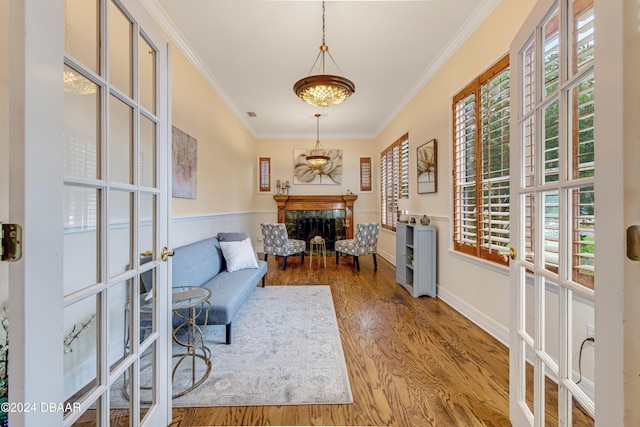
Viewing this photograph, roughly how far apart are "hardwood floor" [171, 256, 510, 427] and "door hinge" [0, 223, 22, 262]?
1.30m

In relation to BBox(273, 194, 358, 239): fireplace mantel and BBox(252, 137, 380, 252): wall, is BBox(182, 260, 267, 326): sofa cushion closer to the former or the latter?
BBox(273, 194, 358, 239): fireplace mantel

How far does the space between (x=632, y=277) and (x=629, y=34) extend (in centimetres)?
56

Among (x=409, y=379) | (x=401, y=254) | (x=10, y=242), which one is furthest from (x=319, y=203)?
(x=10, y=242)

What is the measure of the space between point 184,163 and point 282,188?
3.63 metres

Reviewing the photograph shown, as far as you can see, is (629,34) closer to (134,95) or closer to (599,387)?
(599,387)

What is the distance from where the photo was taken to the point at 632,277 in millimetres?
613

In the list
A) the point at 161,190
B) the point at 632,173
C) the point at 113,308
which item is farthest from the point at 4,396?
the point at 632,173

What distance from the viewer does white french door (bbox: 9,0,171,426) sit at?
62 centimetres

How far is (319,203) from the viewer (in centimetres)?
631

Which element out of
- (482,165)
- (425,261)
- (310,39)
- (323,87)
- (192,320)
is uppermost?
(310,39)

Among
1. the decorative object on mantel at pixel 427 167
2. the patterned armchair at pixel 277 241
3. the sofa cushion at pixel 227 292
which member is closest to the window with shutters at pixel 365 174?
the patterned armchair at pixel 277 241

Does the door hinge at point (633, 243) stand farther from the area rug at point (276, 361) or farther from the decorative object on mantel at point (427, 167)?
the decorative object on mantel at point (427, 167)

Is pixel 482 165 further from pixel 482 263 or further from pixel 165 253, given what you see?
pixel 165 253

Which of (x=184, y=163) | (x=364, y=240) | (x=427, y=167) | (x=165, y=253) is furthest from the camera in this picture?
(x=364, y=240)
